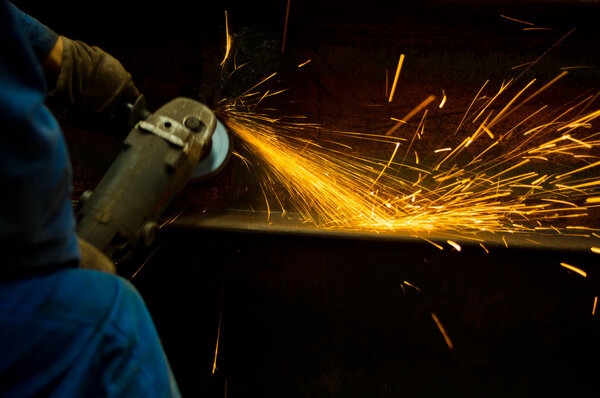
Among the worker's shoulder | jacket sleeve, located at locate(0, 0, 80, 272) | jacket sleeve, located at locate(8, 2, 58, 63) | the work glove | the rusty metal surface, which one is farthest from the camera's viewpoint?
the rusty metal surface

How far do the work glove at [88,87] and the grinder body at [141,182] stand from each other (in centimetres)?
15

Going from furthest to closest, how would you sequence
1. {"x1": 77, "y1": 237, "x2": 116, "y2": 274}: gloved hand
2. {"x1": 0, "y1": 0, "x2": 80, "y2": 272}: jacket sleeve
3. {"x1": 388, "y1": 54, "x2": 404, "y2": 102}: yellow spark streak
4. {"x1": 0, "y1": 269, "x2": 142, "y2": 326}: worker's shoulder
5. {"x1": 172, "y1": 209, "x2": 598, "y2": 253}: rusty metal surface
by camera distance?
{"x1": 388, "y1": 54, "x2": 404, "y2": 102}: yellow spark streak, {"x1": 172, "y1": 209, "x2": 598, "y2": 253}: rusty metal surface, {"x1": 77, "y1": 237, "x2": 116, "y2": 274}: gloved hand, {"x1": 0, "y1": 269, "x2": 142, "y2": 326}: worker's shoulder, {"x1": 0, "y1": 0, "x2": 80, "y2": 272}: jacket sleeve

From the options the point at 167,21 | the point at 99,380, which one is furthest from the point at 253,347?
the point at 167,21

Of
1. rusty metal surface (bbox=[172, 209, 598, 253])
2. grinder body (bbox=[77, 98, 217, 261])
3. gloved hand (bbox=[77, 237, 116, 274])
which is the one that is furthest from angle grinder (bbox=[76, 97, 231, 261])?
rusty metal surface (bbox=[172, 209, 598, 253])

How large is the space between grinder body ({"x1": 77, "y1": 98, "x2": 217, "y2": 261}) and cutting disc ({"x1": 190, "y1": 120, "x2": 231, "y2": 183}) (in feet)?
0.93

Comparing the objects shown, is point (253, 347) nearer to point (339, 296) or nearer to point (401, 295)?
point (339, 296)

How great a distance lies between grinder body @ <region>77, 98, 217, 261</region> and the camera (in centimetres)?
129

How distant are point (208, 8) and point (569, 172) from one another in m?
2.16

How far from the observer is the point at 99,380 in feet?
2.64

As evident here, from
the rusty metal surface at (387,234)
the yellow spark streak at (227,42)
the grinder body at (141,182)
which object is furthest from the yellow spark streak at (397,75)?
the grinder body at (141,182)

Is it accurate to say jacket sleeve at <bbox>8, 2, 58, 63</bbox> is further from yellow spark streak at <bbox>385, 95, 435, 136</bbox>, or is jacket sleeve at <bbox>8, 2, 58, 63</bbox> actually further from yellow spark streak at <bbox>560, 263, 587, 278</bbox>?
yellow spark streak at <bbox>560, 263, 587, 278</bbox>

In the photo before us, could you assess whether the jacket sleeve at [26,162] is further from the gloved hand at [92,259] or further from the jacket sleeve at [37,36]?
the jacket sleeve at [37,36]

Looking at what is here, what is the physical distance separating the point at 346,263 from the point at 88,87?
1.46 metres

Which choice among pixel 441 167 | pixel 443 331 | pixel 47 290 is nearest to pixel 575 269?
pixel 443 331
